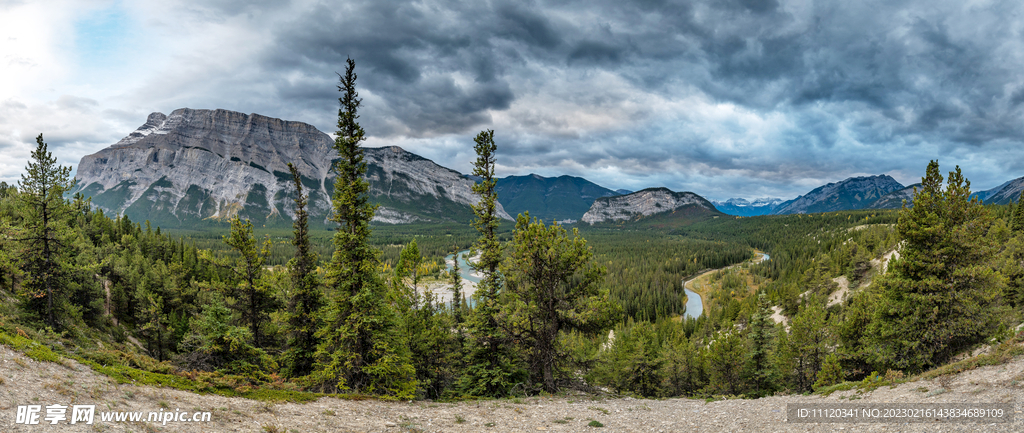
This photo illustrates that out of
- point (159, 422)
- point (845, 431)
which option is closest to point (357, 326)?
point (159, 422)

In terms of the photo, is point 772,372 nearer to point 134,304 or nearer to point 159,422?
point 159,422

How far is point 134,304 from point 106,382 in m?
40.1

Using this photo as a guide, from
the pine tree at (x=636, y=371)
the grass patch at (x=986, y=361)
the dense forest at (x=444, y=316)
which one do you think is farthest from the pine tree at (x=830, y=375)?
the pine tree at (x=636, y=371)

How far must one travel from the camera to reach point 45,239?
2500 centimetres

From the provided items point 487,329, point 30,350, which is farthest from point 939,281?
point 30,350

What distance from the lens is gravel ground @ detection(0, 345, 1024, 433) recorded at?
10906 mm

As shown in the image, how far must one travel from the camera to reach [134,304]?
135 feet

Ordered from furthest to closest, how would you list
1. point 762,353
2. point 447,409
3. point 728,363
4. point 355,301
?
point 728,363, point 762,353, point 355,301, point 447,409

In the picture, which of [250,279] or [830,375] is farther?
[250,279]

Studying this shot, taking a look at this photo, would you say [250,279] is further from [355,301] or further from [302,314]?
[355,301]

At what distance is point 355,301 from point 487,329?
27.2ft

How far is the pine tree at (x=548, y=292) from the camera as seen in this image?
71.2 feet

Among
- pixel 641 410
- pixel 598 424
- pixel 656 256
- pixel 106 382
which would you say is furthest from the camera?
pixel 656 256

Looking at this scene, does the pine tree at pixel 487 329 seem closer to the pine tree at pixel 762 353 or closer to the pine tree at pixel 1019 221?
the pine tree at pixel 762 353
